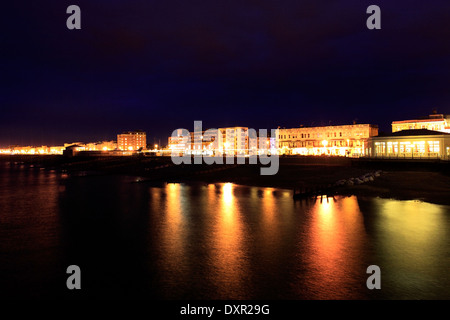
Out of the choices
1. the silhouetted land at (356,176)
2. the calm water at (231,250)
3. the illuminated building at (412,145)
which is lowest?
the calm water at (231,250)

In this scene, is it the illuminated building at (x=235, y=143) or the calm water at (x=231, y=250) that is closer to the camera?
the calm water at (x=231, y=250)

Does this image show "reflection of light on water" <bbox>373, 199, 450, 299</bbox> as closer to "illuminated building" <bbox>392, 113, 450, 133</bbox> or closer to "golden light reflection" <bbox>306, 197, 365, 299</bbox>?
"golden light reflection" <bbox>306, 197, 365, 299</bbox>

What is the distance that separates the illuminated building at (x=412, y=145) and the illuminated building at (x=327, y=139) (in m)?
26.4

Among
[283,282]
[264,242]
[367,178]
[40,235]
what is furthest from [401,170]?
[40,235]

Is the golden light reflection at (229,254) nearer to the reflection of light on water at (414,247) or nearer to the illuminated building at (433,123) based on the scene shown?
the reflection of light on water at (414,247)

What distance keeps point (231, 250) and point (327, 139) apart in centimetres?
9552

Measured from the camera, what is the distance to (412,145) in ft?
205

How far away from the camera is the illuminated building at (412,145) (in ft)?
193

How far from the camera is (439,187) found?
37.9m

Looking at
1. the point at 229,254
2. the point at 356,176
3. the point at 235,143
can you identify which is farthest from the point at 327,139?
the point at 229,254

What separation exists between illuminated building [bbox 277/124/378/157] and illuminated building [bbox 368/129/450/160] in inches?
1041

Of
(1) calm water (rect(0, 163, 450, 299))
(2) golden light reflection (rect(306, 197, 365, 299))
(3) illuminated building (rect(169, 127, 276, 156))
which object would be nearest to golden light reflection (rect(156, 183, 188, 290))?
(1) calm water (rect(0, 163, 450, 299))

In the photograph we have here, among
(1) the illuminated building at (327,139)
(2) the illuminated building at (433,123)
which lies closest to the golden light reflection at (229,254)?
(1) the illuminated building at (327,139)
